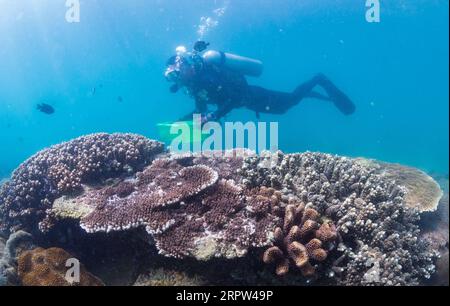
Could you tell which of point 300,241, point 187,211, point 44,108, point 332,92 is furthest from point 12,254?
point 332,92

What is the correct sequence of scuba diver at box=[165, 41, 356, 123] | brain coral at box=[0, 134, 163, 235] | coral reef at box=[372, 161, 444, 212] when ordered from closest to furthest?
Answer: 1. brain coral at box=[0, 134, 163, 235]
2. coral reef at box=[372, 161, 444, 212]
3. scuba diver at box=[165, 41, 356, 123]

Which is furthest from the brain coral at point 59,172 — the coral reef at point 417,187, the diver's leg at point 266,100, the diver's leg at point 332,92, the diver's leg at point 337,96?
the diver's leg at point 337,96

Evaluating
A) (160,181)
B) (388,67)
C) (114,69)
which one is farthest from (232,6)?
(160,181)

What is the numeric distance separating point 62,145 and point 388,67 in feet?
447

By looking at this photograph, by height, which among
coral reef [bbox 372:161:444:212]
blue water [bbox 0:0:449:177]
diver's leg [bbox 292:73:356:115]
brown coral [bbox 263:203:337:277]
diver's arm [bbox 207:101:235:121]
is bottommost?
brown coral [bbox 263:203:337:277]

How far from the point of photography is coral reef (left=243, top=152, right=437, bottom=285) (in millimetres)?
4363

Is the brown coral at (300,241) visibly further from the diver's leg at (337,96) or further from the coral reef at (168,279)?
the diver's leg at (337,96)

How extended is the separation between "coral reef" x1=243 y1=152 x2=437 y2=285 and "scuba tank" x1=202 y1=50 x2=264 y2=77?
22.5 ft

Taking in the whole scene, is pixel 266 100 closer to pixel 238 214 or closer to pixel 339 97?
pixel 339 97

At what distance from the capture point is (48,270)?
4.36m

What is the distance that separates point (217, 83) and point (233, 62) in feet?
9.40

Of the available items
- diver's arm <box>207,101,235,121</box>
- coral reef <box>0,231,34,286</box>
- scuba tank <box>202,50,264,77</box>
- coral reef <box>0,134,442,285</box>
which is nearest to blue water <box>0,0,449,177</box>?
scuba tank <box>202,50,264,77</box>

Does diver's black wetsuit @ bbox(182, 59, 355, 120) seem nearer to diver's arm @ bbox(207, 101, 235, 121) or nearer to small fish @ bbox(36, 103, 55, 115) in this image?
diver's arm @ bbox(207, 101, 235, 121)

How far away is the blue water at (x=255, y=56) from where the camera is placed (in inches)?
2980
